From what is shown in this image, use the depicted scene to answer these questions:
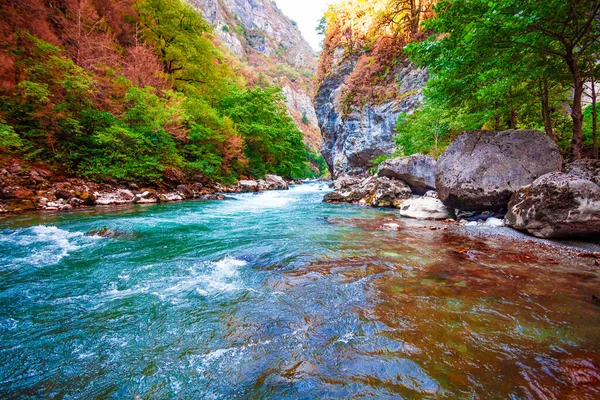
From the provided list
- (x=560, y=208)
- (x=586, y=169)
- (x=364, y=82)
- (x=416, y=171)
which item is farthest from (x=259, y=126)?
(x=560, y=208)

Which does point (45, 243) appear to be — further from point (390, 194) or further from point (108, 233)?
point (390, 194)

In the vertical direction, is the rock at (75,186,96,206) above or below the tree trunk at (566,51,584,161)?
below

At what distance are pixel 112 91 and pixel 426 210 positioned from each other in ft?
50.3

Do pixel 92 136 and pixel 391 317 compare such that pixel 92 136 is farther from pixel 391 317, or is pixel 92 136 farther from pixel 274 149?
pixel 274 149

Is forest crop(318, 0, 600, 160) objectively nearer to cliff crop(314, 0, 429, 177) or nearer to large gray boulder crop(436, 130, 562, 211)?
large gray boulder crop(436, 130, 562, 211)

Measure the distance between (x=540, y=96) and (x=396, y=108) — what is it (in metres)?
14.8

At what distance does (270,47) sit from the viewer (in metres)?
87.9

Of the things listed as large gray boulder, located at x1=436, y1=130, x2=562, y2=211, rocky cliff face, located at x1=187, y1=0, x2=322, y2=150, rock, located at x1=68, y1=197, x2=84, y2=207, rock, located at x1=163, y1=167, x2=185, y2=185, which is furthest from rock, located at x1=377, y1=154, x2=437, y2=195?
rocky cliff face, located at x1=187, y1=0, x2=322, y2=150

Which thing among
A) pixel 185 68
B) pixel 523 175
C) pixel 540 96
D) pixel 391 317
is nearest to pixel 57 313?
pixel 391 317

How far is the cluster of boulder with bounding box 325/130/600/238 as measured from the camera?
427cm

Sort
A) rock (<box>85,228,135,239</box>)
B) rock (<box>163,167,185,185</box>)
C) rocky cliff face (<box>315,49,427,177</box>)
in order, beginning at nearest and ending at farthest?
1. rock (<box>85,228,135,239</box>)
2. rock (<box>163,167,185,185</box>)
3. rocky cliff face (<box>315,49,427,177</box>)

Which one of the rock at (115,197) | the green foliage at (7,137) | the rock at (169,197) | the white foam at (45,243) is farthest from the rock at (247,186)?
the white foam at (45,243)

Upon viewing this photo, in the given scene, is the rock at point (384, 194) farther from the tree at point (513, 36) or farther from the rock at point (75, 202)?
the rock at point (75, 202)

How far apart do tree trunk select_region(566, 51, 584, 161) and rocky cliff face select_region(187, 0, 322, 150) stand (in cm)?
6410
